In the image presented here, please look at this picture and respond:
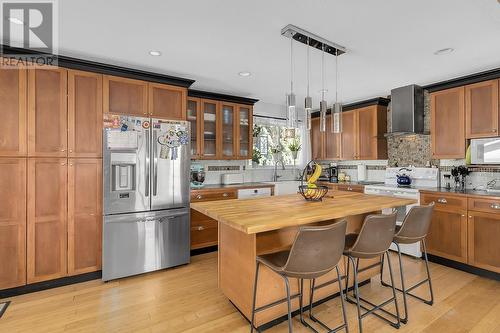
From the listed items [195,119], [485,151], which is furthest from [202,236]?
[485,151]

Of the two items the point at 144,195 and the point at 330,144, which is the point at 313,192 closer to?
the point at 144,195

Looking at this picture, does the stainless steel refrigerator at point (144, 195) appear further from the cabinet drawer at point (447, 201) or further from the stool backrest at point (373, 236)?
the cabinet drawer at point (447, 201)

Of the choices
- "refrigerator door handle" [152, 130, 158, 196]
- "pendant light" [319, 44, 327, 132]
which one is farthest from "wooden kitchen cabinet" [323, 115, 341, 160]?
"refrigerator door handle" [152, 130, 158, 196]

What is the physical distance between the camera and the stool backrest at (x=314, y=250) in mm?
1640

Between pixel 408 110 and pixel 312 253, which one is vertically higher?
pixel 408 110

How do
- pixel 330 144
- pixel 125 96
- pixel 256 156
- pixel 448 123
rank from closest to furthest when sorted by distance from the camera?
pixel 125 96 < pixel 448 123 < pixel 256 156 < pixel 330 144

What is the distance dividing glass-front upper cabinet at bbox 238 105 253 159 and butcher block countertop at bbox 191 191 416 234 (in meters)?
2.12

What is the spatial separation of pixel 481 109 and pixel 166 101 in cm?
410

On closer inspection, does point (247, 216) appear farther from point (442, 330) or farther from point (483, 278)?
point (483, 278)

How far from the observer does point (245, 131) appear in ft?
15.6

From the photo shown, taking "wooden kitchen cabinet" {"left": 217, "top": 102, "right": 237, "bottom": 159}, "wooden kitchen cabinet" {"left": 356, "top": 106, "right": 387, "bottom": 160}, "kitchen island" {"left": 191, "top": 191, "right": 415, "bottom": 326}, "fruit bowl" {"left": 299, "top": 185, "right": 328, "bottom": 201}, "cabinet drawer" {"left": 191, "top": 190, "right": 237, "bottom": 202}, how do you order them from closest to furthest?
"kitchen island" {"left": 191, "top": 191, "right": 415, "bottom": 326} < "fruit bowl" {"left": 299, "top": 185, "right": 328, "bottom": 201} < "cabinet drawer" {"left": 191, "top": 190, "right": 237, "bottom": 202} < "wooden kitchen cabinet" {"left": 217, "top": 102, "right": 237, "bottom": 159} < "wooden kitchen cabinet" {"left": 356, "top": 106, "right": 387, "bottom": 160}

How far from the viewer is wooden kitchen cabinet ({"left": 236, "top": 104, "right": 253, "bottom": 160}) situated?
15.3 feet

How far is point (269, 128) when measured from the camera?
18.2 ft
